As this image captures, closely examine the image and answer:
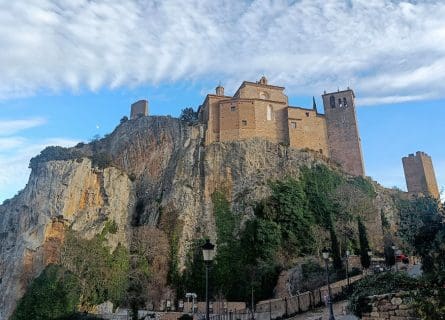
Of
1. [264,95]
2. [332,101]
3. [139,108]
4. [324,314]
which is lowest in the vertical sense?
[324,314]

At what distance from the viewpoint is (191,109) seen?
50.5 m

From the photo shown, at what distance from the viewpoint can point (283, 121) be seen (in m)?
46.7

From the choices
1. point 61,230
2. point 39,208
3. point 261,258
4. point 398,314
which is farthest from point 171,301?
point 398,314

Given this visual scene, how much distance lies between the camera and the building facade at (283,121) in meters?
44.9

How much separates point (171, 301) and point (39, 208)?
46.9ft

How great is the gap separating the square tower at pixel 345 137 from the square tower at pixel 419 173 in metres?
13.0

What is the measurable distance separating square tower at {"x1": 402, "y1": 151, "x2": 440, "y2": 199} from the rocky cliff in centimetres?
1207

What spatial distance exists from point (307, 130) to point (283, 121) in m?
3.39

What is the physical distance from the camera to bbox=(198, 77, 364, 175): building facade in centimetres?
4494

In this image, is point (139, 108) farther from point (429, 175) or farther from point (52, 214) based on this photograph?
point (429, 175)

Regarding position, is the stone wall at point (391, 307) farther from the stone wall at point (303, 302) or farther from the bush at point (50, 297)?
the bush at point (50, 297)

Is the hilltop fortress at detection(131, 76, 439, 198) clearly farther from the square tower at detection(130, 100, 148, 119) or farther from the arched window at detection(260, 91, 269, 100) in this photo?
the square tower at detection(130, 100, 148, 119)

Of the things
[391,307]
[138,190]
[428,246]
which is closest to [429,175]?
[138,190]

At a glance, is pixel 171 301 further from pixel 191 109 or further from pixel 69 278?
pixel 191 109
